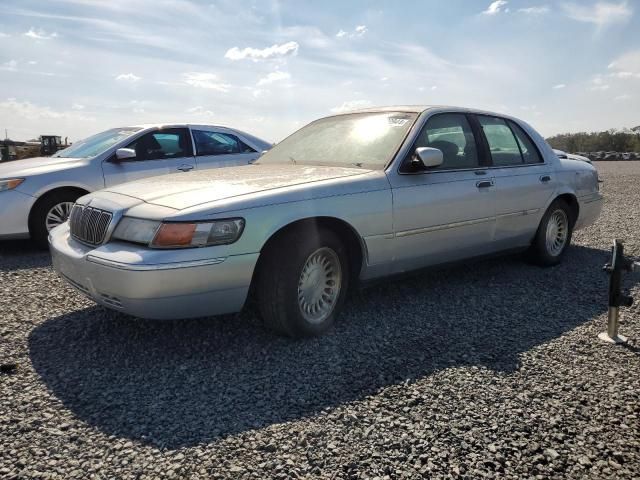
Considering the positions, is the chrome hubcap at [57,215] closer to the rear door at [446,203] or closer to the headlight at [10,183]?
the headlight at [10,183]

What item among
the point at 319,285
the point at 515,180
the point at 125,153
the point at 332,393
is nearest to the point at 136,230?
the point at 319,285

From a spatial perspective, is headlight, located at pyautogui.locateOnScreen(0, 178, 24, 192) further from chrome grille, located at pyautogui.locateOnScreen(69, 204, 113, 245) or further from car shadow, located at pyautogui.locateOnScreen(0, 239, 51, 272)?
chrome grille, located at pyautogui.locateOnScreen(69, 204, 113, 245)

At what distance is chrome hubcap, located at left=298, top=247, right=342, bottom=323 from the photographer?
341 centimetres

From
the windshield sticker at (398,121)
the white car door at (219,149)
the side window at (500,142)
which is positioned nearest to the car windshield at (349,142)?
the windshield sticker at (398,121)

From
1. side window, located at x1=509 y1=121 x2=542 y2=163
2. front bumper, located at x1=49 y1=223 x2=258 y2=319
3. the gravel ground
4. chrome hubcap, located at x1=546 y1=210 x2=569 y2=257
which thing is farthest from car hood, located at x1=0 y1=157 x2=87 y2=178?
chrome hubcap, located at x1=546 y1=210 x2=569 y2=257

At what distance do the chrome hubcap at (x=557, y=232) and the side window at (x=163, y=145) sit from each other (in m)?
4.42

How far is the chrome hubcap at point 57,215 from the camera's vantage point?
233 inches

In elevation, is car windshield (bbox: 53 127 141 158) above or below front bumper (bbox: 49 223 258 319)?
above

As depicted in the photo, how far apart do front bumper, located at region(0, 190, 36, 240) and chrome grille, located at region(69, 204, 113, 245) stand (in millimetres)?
2541

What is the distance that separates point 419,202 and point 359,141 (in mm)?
720

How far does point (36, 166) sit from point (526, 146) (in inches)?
210

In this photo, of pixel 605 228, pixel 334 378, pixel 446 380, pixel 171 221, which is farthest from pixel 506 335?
pixel 605 228

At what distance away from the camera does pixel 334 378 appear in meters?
2.92

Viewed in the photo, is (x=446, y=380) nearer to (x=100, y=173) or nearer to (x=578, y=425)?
(x=578, y=425)
